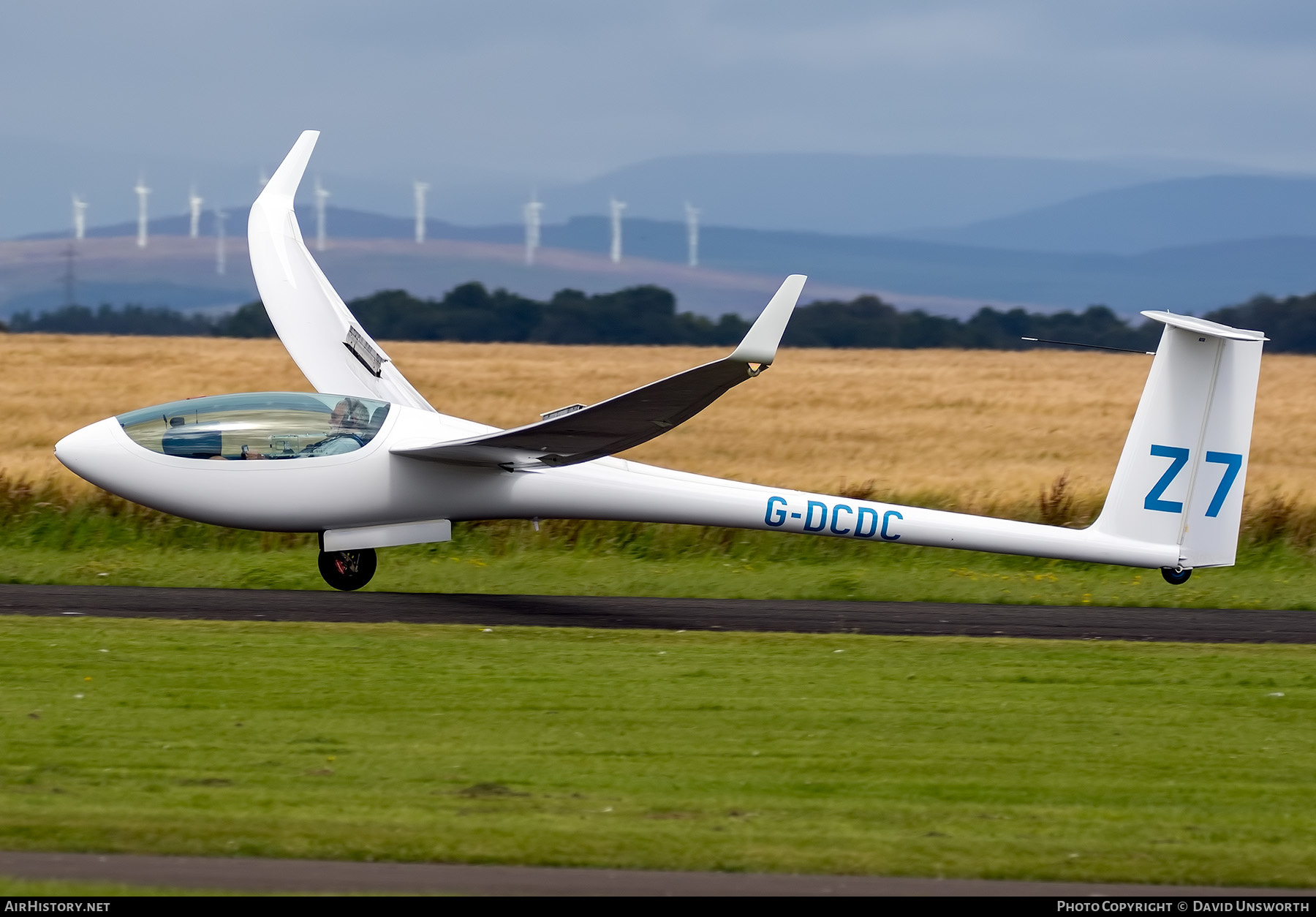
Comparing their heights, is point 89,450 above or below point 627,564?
above

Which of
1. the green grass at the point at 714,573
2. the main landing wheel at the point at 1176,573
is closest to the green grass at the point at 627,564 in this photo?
the green grass at the point at 714,573

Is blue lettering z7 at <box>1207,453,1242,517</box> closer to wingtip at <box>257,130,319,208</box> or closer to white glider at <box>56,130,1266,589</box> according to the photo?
white glider at <box>56,130,1266,589</box>

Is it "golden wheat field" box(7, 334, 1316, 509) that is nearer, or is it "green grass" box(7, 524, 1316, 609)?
"green grass" box(7, 524, 1316, 609)

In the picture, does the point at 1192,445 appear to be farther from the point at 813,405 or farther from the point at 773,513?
the point at 813,405

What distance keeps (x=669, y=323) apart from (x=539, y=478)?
67088mm

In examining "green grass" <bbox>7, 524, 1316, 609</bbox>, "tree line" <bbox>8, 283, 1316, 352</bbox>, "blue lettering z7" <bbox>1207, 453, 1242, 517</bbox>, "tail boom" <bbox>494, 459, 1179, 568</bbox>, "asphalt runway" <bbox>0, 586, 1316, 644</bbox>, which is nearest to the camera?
"asphalt runway" <bbox>0, 586, 1316, 644</bbox>

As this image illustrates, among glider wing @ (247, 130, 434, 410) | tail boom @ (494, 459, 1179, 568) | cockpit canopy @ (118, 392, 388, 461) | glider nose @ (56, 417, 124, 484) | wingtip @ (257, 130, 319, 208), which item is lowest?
tail boom @ (494, 459, 1179, 568)

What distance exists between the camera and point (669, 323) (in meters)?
81.3

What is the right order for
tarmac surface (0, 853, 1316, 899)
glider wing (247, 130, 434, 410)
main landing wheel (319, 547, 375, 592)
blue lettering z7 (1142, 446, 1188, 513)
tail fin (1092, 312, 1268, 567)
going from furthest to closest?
glider wing (247, 130, 434, 410), main landing wheel (319, 547, 375, 592), blue lettering z7 (1142, 446, 1188, 513), tail fin (1092, 312, 1268, 567), tarmac surface (0, 853, 1316, 899)

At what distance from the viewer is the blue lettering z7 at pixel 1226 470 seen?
1442cm

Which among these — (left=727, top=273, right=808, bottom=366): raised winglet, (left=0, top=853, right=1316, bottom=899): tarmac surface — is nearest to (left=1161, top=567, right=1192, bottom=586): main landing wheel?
(left=727, top=273, right=808, bottom=366): raised winglet

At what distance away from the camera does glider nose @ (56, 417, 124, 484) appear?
46.1 ft

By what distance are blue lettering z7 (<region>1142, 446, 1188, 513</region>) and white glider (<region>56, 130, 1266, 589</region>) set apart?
1cm

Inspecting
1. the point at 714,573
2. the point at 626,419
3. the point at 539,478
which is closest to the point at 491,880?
the point at 626,419
